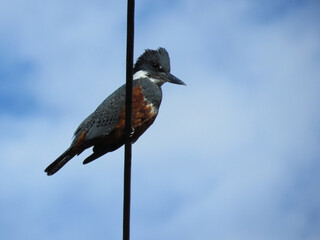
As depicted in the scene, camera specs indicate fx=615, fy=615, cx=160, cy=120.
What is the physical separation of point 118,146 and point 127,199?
2.17 metres

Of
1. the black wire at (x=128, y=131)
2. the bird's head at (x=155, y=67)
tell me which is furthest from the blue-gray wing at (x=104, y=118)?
the black wire at (x=128, y=131)

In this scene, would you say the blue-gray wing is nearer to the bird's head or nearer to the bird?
the bird

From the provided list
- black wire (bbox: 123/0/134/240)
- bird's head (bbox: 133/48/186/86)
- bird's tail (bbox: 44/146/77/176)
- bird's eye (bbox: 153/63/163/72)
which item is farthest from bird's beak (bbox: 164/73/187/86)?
black wire (bbox: 123/0/134/240)

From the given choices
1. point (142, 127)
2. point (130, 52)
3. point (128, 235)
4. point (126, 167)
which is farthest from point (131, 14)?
point (142, 127)

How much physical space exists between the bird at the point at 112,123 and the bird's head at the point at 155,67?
0.58 feet

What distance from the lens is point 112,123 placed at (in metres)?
5.86

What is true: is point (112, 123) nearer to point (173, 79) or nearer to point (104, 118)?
point (104, 118)

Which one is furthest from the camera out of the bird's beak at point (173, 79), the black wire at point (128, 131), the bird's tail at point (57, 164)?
the bird's beak at point (173, 79)

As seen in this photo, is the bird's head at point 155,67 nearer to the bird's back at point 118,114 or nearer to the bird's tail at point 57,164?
the bird's back at point 118,114

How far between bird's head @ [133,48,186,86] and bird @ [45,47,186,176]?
18 cm

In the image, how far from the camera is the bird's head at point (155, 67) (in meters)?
6.55

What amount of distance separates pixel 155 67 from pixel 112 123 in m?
1.06

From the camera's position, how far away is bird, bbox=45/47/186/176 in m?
5.84

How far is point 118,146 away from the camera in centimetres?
596
